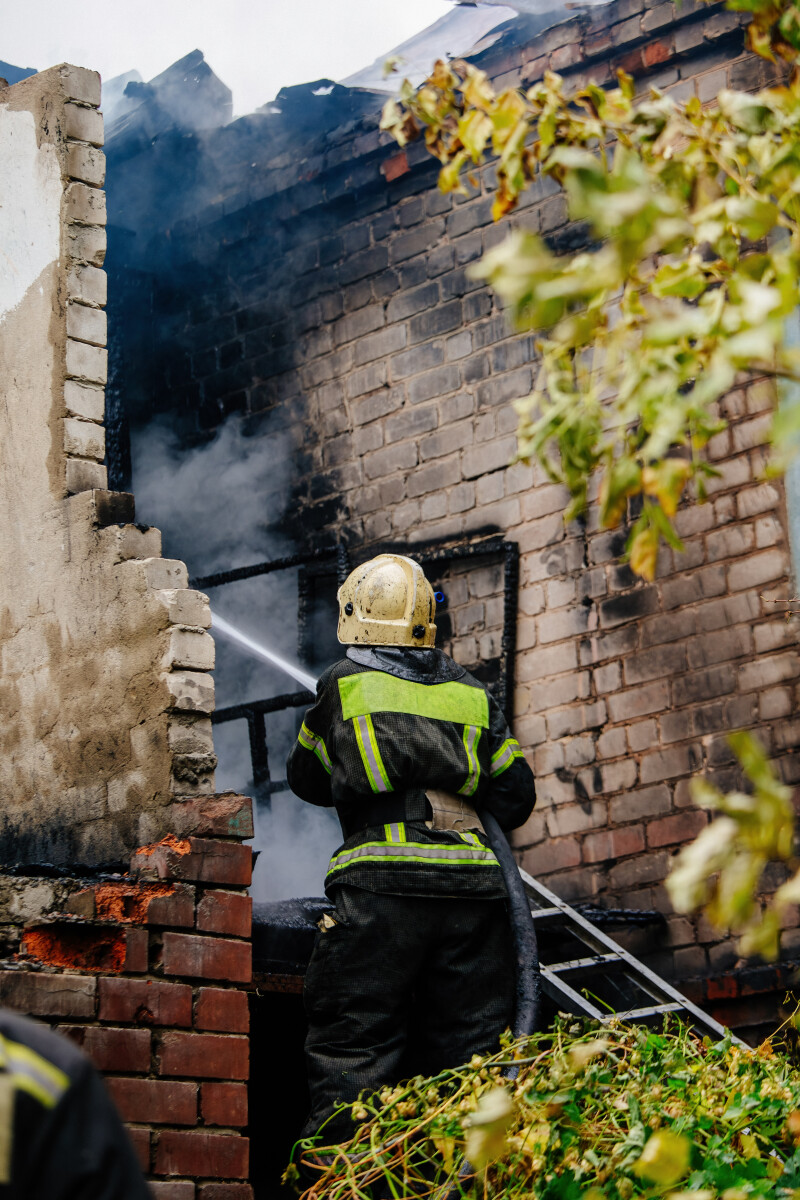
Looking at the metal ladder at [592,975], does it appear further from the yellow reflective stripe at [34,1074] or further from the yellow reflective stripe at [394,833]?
the yellow reflective stripe at [34,1074]

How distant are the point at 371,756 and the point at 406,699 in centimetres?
23

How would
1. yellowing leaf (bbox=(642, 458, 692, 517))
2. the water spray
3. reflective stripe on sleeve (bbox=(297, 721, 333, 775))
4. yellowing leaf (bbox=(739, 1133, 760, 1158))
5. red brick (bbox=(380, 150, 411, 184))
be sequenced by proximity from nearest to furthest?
yellowing leaf (bbox=(642, 458, 692, 517)) → yellowing leaf (bbox=(739, 1133, 760, 1158)) → reflective stripe on sleeve (bbox=(297, 721, 333, 775)) → the water spray → red brick (bbox=(380, 150, 411, 184))

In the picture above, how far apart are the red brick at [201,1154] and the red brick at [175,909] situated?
512mm

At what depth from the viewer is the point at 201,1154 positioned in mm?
3332

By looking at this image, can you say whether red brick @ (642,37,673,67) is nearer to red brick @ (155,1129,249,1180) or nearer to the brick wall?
the brick wall

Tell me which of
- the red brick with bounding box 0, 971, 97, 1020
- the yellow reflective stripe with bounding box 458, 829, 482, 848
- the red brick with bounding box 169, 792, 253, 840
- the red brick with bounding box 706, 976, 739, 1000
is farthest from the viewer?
the red brick with bounding box 706, 976, 739, 1000

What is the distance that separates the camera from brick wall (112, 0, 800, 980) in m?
5.44

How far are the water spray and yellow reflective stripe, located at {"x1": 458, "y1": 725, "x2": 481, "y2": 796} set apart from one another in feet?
8.12

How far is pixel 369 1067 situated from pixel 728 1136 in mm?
1655

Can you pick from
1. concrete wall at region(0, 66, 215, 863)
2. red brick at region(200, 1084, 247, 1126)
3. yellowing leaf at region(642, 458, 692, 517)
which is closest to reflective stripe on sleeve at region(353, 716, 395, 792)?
concrete wall at region(0, 66, 215, 863)

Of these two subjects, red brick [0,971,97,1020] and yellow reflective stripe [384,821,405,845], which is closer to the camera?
red brick [0,971,97,1020]

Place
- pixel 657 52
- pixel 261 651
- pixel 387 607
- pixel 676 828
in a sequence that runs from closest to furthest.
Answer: pixel 387 607, pixel 676 828, pixel 657 52, pixel 261 651

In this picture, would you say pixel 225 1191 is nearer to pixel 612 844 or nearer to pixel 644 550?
pixel 644 550

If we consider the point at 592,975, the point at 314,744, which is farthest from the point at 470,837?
the point at 592,975
